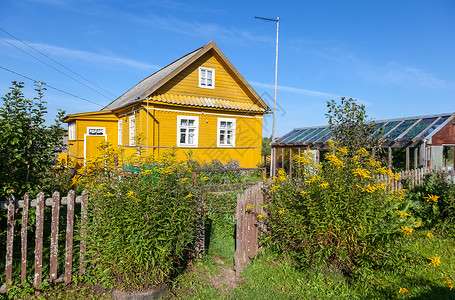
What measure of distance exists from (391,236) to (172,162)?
3.32m

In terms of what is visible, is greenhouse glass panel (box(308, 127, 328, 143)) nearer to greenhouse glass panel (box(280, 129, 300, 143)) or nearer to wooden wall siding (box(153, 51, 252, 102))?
greenhouse glass panel (box(280, 129, 300, 143))

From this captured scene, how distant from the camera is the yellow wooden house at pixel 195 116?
46.3 feet

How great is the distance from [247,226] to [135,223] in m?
2.05

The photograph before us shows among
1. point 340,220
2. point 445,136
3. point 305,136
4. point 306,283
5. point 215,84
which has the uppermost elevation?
point 215,84

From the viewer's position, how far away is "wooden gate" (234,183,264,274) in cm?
475

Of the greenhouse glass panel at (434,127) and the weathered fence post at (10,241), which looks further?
the greenhouse glass panel at (434,127)

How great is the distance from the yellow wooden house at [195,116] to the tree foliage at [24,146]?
9072mm

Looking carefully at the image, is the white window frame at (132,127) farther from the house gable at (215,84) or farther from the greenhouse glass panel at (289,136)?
the greenhouse glass panel at (289,136)

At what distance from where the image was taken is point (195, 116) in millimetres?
15156

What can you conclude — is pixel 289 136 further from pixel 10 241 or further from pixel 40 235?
pixel 10 241

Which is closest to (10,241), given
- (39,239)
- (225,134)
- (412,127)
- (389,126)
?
(39,239)

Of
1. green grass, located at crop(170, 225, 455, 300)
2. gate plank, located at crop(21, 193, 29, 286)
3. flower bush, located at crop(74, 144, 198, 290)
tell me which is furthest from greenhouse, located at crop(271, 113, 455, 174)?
gate plank, located at crop(21, 193, 29, 286)

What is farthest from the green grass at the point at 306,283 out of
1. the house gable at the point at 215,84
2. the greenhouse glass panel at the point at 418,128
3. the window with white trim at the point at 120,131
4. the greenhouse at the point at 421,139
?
the window with white trim at the point at 120,131

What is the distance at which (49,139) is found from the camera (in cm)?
453
